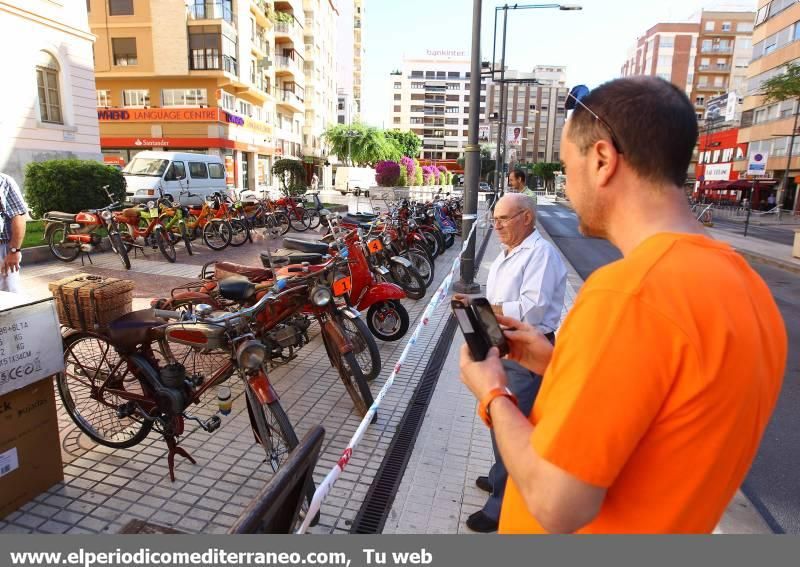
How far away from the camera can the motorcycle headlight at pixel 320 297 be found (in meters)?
3.86

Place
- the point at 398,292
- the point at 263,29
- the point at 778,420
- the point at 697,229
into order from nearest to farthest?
1. the point at 697,229
2. the point at 778,420
3. the point at 398,292
4. the point at 263,29

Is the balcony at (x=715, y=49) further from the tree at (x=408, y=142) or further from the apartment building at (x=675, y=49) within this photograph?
the tree at (x=408, y=142)

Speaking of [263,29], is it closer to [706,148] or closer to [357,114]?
[706,148]

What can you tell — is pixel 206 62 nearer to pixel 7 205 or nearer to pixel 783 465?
pixel 7 205

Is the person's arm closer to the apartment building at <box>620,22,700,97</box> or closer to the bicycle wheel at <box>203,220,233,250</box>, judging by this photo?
the bicycle wheel at <box>203,220,233,250</box>

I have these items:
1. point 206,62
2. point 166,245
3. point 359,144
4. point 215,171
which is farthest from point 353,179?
point 166,245

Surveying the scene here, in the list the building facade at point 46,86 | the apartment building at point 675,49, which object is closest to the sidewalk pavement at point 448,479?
the building facade at point 46,86

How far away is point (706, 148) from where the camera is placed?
185 feet

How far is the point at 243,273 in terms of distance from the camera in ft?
16.1

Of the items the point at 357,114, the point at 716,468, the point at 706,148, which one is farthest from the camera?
the point at 357,114

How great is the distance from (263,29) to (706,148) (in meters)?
46.1

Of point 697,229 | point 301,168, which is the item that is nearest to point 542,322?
point 697,229

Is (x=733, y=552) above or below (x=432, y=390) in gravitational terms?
above

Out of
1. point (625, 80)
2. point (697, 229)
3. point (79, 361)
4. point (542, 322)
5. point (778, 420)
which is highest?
point (625, 80)
